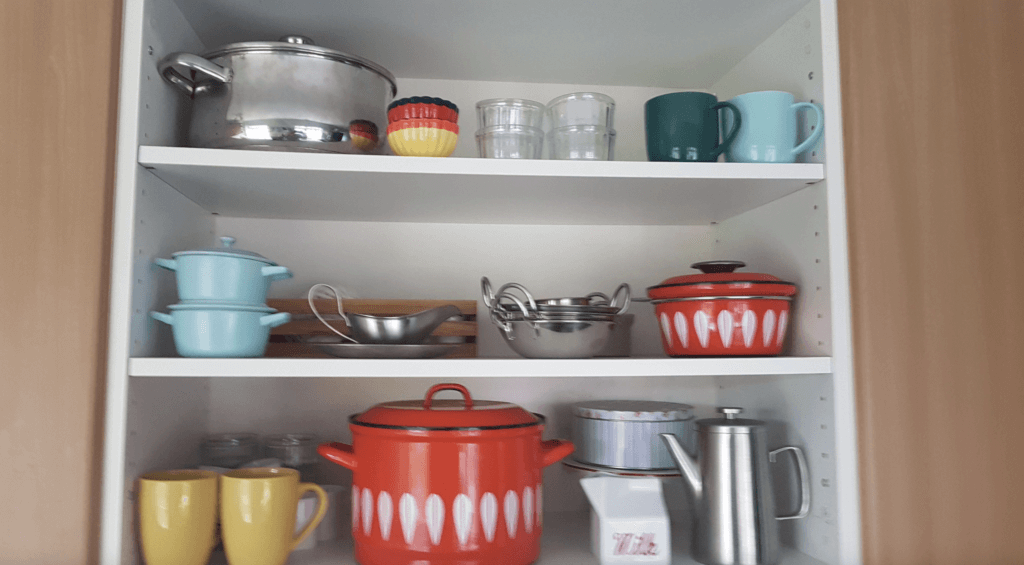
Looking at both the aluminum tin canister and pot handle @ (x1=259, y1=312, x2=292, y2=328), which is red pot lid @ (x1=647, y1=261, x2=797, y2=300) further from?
pot handle @ (x1=259, y1=312, x2=292, y2=328)

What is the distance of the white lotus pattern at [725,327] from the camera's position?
0.96m

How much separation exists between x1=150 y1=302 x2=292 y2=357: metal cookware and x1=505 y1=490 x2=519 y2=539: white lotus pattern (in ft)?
1.36

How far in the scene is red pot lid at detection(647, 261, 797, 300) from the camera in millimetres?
958

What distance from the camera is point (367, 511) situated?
922 millimetres

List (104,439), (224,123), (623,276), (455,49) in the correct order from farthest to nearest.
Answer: (623,276)
(455,49)
(224,123)
(104,439)

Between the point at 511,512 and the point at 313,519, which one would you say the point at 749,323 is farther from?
the point at 313,519

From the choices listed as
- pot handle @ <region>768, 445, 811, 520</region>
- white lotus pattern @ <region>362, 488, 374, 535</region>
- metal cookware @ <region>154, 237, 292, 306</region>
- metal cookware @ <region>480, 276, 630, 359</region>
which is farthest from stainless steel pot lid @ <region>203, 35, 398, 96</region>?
pot handle @ <region>768, 445, 811, 520</region>

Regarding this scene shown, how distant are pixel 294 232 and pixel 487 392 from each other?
0.48 metres

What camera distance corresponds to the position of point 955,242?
2.90 feet

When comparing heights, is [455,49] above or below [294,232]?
above

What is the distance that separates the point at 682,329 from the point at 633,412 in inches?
7.4

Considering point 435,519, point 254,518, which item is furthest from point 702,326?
point 254,518

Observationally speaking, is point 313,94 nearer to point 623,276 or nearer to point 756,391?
point 623,276

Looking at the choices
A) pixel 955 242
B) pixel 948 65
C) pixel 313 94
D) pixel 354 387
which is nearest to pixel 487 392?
pixel 354 387
